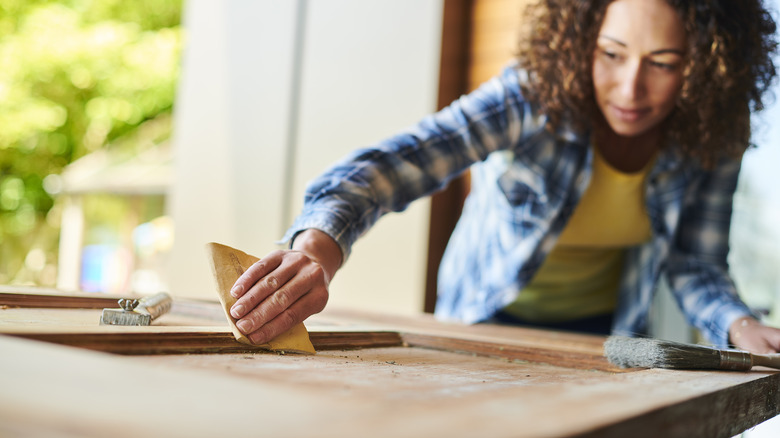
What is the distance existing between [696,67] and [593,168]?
0.34m

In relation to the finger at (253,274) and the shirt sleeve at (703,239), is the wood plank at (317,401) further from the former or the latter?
the shirt sleeve at (703,239)

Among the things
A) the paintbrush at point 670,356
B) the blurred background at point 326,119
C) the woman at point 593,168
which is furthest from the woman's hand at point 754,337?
the blurred background at point 326,119

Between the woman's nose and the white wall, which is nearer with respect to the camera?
the woman's nose

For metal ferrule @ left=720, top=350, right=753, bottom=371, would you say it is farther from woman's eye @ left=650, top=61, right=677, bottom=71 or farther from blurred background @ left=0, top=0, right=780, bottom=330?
blurred background @ left=0, top=0, right=780, bottom=330

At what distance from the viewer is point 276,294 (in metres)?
0.89

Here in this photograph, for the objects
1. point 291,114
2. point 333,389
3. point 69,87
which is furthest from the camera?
point 69,87

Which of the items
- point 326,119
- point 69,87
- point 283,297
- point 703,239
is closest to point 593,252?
point 703,239

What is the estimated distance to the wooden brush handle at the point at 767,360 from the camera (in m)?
0.99

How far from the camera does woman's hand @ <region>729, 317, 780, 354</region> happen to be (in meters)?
1.23

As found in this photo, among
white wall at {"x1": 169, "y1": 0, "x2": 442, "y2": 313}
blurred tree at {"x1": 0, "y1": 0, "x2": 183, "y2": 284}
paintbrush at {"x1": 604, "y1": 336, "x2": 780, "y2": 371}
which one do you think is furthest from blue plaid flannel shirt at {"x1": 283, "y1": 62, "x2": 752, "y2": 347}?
blurred tree at {"x1": 0, "y1": 0, "x2": 183, "y2": 284}

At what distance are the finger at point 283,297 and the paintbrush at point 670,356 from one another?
42 cm

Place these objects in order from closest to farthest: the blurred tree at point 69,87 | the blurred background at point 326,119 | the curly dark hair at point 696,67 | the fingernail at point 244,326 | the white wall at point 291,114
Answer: the fingernail at point 244,326 < the curly dark hair at point 696,67 < the blurred background at point 326,119 < the white wall at point 291,114 < the blurred tree at point 69,87

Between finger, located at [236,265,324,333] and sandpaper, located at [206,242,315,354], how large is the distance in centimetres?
2

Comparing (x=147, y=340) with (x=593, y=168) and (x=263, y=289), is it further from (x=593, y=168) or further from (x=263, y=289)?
(x=593, y=168)
